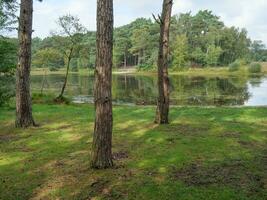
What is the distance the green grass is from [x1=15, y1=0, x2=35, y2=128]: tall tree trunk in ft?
2.37

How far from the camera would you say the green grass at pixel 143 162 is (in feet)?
22.1

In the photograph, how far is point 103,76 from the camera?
7797 millimetres

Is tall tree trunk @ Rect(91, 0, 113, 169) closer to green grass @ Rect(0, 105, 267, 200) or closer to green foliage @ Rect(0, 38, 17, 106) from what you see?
green grass @ Rect(0, 105, 267, 200)

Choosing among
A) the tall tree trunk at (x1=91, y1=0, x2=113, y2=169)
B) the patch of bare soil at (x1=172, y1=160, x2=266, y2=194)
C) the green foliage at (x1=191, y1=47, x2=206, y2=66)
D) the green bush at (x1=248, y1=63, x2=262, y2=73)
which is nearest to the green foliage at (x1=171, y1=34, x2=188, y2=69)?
the green foliage at (x1=191, y1=47, x2=206, y2=66)

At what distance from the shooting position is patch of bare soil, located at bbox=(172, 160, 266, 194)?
6.95 m

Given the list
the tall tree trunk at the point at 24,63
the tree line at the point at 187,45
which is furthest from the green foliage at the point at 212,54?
the tall tree trunk at the point at 24,63

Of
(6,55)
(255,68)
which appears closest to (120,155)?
(6,55)

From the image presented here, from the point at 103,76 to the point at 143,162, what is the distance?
2.17m

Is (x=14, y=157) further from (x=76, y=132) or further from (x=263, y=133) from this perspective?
(x=263, y=133)

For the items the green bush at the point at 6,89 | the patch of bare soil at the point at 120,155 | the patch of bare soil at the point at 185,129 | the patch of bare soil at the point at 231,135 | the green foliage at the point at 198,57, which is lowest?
the patch of bare soil at the point at 120,155

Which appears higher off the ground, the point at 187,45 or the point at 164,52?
the point at 187,45

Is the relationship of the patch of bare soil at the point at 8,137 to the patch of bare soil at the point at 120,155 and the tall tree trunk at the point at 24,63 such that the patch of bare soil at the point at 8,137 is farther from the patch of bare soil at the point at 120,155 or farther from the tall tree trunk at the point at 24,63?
the patch of bare soil at the point at 120,155

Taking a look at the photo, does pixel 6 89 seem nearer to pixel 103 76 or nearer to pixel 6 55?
pixel 6 55

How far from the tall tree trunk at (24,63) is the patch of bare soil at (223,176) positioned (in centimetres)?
708
